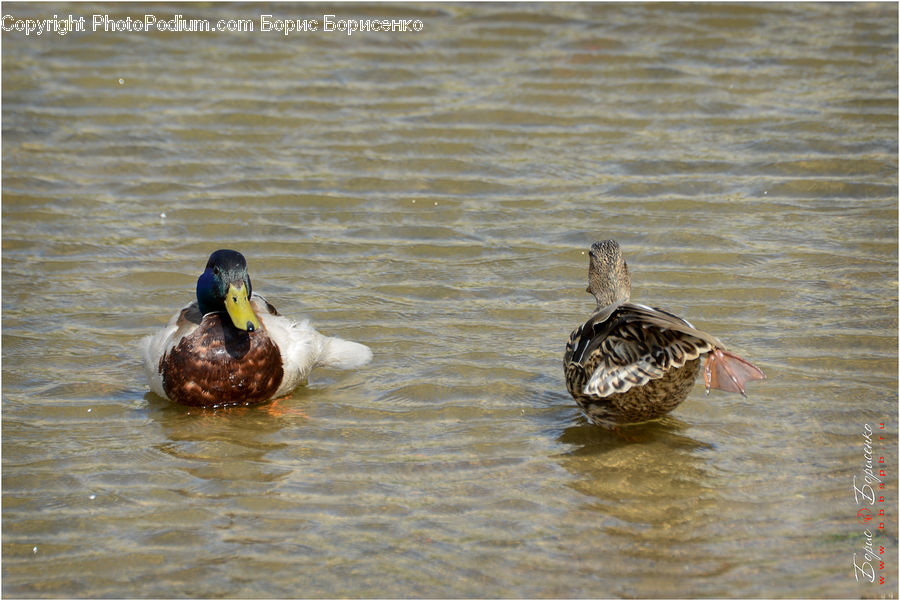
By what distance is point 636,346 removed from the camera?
4699 millimetres

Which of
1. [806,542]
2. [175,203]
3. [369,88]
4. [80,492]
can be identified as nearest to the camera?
[806,542]

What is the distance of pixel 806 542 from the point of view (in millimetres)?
4184

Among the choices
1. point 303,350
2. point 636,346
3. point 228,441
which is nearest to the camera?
point 636,346

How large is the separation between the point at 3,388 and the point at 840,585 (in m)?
3.99

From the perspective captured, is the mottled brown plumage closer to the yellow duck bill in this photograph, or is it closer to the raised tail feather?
the yellow duck bill

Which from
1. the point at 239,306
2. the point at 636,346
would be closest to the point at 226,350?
the point at 239,306

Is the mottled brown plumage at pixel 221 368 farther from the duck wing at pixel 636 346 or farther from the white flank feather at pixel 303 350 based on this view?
the duck wing at pixel 636 346

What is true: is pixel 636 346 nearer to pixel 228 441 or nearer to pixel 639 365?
pixel 639 365

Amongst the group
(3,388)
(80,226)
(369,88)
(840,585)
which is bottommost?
(840,585)

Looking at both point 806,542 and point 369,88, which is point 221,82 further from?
point 806,542

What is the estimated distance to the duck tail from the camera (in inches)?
236

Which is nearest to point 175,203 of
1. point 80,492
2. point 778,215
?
point 80,492

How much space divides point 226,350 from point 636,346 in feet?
6.77

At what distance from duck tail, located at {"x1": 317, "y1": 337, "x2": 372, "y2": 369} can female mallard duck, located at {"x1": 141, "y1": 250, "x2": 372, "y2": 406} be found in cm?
10
